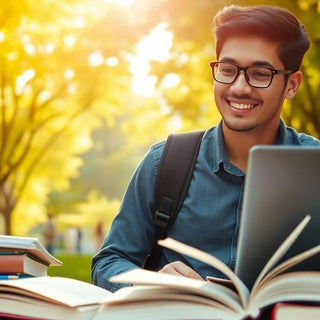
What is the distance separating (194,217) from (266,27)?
0.60 metres

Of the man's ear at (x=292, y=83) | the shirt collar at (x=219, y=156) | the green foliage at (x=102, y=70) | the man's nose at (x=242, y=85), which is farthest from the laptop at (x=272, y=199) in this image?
the green foliage at (x=102, y=70)

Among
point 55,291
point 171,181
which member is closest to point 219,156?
point 171,181

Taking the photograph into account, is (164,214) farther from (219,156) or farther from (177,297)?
(177,297)

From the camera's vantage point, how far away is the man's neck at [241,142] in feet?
8.19

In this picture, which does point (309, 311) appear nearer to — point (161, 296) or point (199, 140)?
point (161, 296)

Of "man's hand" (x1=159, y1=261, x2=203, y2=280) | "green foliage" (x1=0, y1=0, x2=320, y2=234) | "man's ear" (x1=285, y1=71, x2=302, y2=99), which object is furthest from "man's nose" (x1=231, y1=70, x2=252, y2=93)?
"green foliage" (x1=0, y1=0, x2=320, y2=234)

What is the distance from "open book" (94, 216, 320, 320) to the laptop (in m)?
0.13

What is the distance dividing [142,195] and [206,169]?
219 millimetres

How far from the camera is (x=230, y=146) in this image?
2.53 m

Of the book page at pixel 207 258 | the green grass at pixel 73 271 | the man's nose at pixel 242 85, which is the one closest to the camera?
the book page at pixel 207 258

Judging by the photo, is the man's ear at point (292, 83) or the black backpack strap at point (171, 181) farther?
the man's ear at point (292, 83)

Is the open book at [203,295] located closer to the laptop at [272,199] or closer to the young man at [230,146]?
the laptop at [272,199]

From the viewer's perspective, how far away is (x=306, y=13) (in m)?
9.41

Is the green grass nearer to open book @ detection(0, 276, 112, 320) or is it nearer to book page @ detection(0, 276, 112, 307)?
book page @ detection(0, 276, 112, 307)
